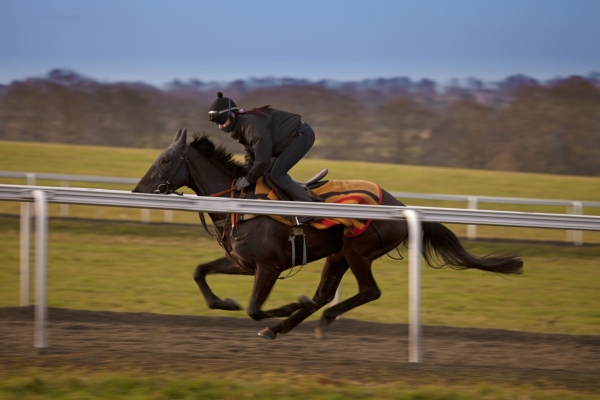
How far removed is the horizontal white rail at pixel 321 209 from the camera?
4629mm

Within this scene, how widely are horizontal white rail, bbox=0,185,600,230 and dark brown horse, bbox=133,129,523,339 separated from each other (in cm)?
63

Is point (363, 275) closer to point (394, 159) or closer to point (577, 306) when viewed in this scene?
point (577, 306)

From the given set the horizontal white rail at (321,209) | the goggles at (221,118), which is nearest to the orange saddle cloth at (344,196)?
the goggles at (221,118)

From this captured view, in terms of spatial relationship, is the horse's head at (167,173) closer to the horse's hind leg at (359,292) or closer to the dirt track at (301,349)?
the dirt track at (301,349)

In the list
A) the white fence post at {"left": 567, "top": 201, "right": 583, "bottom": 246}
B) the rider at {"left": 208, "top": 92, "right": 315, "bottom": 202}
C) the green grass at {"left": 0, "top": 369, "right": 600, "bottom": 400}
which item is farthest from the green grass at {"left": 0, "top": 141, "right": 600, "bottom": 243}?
the green grass at {"left": 0, "top": 369, "right": 600, "bottom": 400}

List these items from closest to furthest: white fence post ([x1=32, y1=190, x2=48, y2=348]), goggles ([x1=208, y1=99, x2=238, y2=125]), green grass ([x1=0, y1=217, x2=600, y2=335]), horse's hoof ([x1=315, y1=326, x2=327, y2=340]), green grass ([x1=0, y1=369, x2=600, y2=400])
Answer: green grass ([x1=0, y1=369, x2=600, y2=400])
white fence post ([x1=32, y1=190, x2=48, y2=348])
goggles ([x1=208, y1=99, x2=238, y2=125])
horse's hoof ([x1=315, y1=326, x2=327, y2=340])
green grass ([x1=0, y1=217, x2=600, y2=335])

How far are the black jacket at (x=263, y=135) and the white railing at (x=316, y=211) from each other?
1.98 ft

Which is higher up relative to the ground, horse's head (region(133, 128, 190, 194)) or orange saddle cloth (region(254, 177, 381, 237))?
horse's head (region(133, 128, 190, 194))

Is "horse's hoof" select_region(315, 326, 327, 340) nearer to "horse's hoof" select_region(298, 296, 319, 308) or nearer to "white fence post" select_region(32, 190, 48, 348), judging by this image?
"horse's hoof" select_region(298, 296, 319, 308)

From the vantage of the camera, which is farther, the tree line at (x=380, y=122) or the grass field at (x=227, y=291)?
the tree line at (x=380, y=122)

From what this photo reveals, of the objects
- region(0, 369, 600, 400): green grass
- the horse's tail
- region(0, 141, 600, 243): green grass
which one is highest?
region(0, 141, 600, 243): green grass

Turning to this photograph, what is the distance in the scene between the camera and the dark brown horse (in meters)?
5.33

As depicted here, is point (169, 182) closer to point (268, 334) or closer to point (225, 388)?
point (268, 334)

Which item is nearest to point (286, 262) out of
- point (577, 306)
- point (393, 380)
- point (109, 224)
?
point (393, 380)
